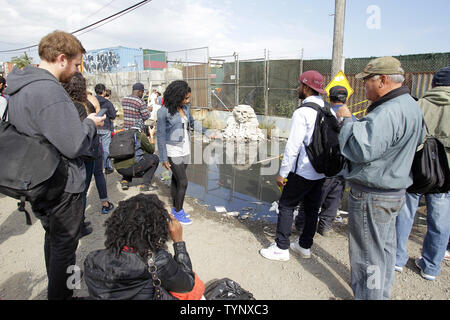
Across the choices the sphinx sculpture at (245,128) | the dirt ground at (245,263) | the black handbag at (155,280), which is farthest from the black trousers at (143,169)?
the sphinx sculpture at (245,128)

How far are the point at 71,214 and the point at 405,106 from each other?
2460mm

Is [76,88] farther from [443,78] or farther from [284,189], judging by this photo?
[443,78]

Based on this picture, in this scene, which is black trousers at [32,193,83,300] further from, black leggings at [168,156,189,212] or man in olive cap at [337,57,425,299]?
man in olive cap at [337,57,425,299]

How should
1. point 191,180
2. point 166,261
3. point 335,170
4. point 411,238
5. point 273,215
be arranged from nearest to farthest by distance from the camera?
point 166,261
point 335,170
point 411,238
point 273,215
point 191,180

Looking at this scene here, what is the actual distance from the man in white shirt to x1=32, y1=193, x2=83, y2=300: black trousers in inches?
72.4

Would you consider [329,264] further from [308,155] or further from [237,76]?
[237,76]

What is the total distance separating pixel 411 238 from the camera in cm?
357

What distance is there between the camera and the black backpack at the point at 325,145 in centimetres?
252

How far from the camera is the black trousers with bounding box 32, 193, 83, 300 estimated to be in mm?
1916

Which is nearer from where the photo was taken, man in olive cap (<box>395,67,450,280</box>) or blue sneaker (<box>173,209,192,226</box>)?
man in olive cap (<box>395,67,450,280</box>)

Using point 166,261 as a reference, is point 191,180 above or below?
below

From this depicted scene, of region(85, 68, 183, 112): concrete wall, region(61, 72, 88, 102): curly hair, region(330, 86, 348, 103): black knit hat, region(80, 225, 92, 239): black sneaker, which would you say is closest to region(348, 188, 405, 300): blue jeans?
region(330, 86, 348, 103): black knit hat

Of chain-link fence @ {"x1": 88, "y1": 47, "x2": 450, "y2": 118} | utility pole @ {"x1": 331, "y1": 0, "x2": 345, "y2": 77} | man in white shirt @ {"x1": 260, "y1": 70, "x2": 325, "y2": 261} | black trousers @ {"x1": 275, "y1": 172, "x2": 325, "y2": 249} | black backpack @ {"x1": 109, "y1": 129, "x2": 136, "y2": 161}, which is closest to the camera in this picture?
man in white shirt @ {"x1": 260, "y1": 70, "x2": 325, "y2": 261}

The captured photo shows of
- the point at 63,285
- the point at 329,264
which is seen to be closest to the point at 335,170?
the point at 329,264
